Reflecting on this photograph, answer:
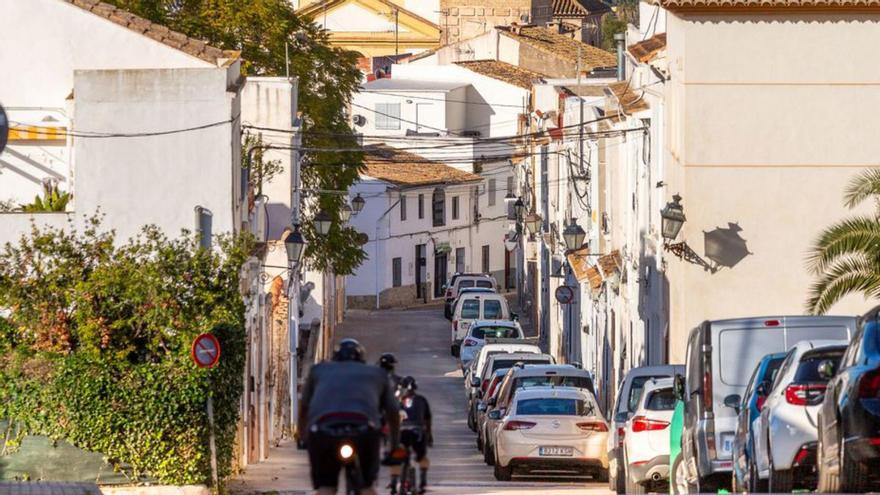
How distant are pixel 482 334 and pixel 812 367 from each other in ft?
123

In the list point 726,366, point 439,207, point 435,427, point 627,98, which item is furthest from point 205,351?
point 439,207

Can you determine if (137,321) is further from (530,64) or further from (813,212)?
(530,64)

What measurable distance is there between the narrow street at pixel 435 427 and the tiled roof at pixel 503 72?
59.6 feet

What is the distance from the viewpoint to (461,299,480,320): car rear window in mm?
61656

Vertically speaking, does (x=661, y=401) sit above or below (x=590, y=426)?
above

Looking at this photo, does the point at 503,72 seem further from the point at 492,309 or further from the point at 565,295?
the point at 565,295

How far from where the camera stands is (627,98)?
36.9 metres

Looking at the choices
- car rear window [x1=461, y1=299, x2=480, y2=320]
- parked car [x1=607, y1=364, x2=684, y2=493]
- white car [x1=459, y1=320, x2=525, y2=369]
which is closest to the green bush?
parked car [x1=607, y1=364, x2=684, y2=493]

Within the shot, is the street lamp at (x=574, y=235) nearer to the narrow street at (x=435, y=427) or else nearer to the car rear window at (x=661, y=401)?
the narrow street at (x=435, y=427)

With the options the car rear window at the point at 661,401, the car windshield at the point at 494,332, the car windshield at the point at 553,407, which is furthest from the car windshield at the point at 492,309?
the car rear window at the point at 661,401

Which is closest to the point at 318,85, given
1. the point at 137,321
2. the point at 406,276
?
the point at 137,321

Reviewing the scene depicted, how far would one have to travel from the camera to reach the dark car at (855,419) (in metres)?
14.7

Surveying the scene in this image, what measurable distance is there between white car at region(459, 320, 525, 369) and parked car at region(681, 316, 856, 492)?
1306 inches

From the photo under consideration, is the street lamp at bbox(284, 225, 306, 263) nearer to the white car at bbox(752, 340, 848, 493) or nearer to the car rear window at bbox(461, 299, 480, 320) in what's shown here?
the white car at bbox(752, 340, 848, 493)
